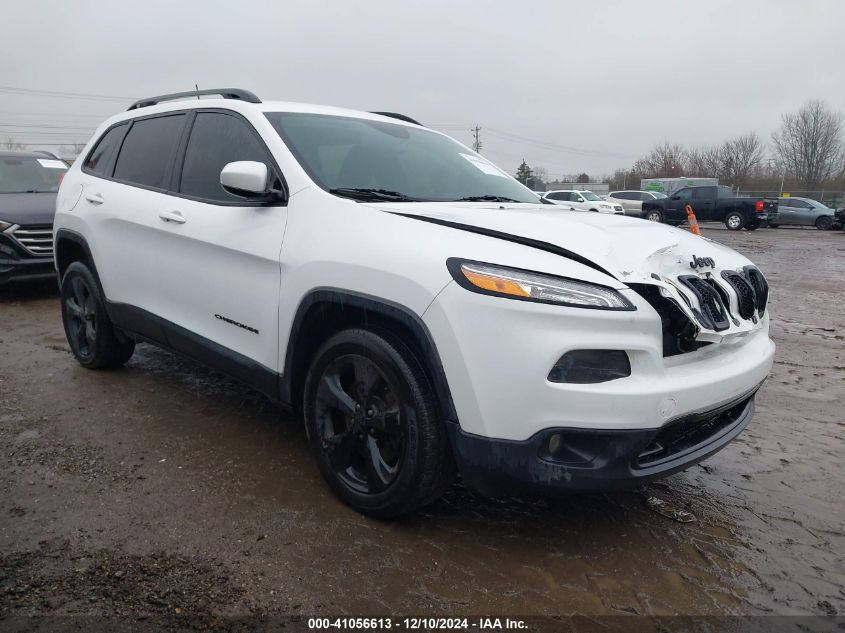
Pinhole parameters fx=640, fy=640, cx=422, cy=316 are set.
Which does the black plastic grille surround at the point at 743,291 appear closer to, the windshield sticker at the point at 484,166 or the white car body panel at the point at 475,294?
the white car body panel at the point at 475,294

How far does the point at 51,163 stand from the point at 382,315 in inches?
338

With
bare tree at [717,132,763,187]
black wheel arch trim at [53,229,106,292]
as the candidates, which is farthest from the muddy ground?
bare tree at [717,132,763,187]

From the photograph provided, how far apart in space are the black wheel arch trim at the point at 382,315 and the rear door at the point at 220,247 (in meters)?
0.13

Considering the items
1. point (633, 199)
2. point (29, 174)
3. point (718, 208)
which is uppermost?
point (633, 199)

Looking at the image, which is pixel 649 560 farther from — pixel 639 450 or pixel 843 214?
pixel 843 214

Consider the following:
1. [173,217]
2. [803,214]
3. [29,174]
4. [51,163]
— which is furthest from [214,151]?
[803,214]

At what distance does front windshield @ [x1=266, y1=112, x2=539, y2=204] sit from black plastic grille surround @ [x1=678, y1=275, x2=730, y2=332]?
1.27 m

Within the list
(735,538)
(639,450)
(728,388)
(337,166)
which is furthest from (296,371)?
(735,538)

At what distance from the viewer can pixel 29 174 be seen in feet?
28.2

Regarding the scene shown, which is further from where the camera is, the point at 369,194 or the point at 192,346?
the point at 192,346

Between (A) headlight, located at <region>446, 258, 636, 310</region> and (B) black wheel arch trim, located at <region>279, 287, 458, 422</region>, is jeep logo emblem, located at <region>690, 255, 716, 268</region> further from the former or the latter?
(B) black wheel arch trim, located at <region>279, 287, 458, 422</region>

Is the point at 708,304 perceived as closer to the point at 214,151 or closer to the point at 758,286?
the point at 758,286

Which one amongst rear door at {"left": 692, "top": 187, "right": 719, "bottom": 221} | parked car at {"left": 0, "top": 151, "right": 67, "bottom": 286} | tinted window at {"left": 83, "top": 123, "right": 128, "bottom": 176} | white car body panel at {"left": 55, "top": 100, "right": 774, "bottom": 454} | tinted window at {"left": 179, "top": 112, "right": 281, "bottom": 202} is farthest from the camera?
rear door at {"left": 692, "top": 187, "right": 719, "bottom": 221}

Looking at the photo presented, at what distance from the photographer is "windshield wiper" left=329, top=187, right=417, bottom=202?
9.59 ft
